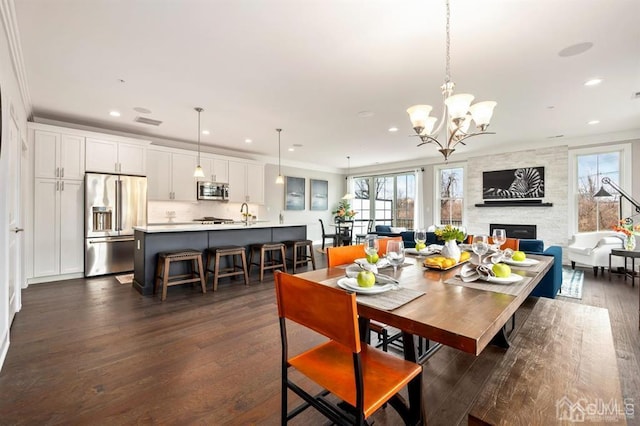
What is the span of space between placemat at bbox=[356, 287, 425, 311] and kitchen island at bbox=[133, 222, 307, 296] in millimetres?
3492

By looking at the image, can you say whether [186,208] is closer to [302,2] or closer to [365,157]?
[365,157]

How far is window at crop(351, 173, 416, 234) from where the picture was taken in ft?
28.1

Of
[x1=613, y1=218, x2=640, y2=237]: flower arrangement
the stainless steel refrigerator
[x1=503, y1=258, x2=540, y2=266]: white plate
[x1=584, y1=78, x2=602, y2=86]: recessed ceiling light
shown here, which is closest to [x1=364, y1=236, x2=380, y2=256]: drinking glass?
[x1=503, y1=258, x2=540, y2=266]: white plate

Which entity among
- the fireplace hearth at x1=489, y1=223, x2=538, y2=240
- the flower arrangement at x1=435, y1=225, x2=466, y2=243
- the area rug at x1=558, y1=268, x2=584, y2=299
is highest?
the flower arrangement at x1=435, y1=225, x2=466, y2=243

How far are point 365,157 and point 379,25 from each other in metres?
5.66

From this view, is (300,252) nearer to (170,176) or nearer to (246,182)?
(246,182)

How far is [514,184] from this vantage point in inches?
253

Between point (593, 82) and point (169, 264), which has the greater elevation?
point (593, 82)

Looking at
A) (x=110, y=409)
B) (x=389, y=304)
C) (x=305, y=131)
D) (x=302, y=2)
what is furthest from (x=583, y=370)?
(x=305, y=131)

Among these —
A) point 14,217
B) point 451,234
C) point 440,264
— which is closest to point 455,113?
point 451,234

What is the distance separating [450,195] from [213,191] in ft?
19.7

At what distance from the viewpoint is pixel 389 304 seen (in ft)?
3.84

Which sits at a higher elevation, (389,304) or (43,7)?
(43,7)

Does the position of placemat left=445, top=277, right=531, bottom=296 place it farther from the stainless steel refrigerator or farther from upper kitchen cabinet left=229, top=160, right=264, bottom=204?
upper kitchen cabinet left=229, top=160, right=264, bottom=204
